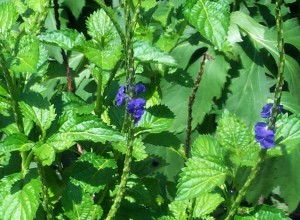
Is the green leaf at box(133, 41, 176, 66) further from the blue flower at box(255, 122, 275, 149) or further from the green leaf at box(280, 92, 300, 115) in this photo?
the green leaf at box(280, 92, 300, 115)

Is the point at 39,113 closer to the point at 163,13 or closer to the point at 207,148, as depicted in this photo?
the point at 207,148

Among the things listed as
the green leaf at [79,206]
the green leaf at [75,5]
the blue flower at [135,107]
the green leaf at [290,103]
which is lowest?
the green leaf at [290,103]

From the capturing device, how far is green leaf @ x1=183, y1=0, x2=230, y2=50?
147cm

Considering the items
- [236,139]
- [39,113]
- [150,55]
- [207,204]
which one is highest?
[150,55]

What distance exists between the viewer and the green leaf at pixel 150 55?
1.49m

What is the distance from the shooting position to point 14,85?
1.51 metres

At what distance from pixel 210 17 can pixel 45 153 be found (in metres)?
0.50

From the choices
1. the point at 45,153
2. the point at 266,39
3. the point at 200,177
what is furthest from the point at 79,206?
the point at 266,39

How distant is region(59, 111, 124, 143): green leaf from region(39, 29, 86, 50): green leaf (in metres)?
0.17

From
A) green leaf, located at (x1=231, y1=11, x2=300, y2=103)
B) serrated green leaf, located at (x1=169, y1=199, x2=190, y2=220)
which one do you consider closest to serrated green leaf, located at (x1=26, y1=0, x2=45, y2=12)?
serrated green leaf, located at (x1=169, y1=199, x2=190, y2=220)

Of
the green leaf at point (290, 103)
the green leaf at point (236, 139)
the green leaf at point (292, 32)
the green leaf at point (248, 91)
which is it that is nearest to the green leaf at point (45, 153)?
the green leaf at point (236, 139)

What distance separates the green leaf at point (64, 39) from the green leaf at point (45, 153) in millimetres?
252

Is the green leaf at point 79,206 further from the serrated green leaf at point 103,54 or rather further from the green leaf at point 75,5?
the green leaf at point 75,5

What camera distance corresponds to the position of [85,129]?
1459 millimetres
